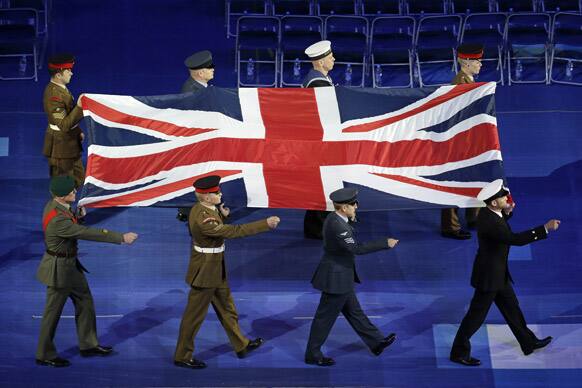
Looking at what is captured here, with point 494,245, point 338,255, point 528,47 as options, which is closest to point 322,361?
point 338,255

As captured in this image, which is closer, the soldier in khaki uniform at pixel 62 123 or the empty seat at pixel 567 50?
the soldier in khaki uniform at pixel 62 123

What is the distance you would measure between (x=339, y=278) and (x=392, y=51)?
642 centimetres

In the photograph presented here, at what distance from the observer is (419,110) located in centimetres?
1343

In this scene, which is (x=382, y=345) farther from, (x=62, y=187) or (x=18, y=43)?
(x=18, y=43)

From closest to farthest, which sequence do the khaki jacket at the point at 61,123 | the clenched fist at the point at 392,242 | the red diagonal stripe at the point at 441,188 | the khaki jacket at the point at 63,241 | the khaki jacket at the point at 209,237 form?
the clenched fist at the point at 392,242 → the khaki jacket at the point at 209,237 → the khaki jacket at the point at 63,241 → the red diagonal stripe at the point at 441,188 → the khaki jacket at the point at 61,123

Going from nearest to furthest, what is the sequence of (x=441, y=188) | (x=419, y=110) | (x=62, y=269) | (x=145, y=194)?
(x=62, y=269)
(x=145, y=194)
(x=441, y=188)
(x=419, y=110)

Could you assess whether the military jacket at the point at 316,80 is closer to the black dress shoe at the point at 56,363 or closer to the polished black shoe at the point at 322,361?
the polished black shoe at the point at 322,361

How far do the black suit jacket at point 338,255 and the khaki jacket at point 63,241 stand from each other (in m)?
1.91

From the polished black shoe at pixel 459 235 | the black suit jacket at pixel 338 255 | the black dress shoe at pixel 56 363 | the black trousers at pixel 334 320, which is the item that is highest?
the black suit jacket at pixel 338 255

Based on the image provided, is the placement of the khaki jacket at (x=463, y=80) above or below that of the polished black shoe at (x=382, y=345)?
above

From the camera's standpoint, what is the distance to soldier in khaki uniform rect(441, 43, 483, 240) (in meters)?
14.2

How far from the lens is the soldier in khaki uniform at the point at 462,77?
14.2 m

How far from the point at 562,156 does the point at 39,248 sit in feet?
20.7

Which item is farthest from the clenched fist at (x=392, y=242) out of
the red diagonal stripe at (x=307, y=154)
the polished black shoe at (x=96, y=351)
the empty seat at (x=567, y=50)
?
the empty seat at (x=567, y=50)
